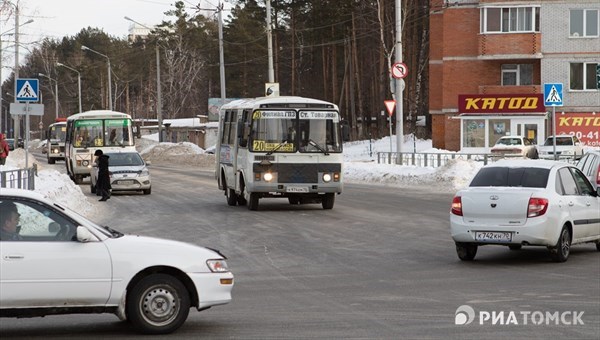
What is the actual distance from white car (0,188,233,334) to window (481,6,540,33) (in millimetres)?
60966

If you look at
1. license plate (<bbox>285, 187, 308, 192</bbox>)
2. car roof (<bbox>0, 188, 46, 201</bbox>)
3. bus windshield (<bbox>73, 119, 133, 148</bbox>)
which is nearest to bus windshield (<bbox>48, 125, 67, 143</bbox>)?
bus windshield (<bbox>73, 119, 133, 148</bbox>)

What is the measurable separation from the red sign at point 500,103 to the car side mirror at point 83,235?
59.0m

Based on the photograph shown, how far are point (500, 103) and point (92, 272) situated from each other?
59322 mm

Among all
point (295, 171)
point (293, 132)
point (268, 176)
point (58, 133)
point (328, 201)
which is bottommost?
point (328, 201)

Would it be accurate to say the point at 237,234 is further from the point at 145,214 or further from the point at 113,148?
the point at 113,148

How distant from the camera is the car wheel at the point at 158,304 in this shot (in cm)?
1045

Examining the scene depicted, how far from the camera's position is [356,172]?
164 ft

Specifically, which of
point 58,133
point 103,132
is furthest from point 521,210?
point 58,133

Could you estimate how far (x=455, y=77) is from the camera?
7250cm

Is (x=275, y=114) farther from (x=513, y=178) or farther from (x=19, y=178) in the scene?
(x=513, y=178)

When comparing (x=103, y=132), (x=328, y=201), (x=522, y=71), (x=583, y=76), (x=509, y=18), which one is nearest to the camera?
(x=328, y=201)

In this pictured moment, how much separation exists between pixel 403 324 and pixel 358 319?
53 cm

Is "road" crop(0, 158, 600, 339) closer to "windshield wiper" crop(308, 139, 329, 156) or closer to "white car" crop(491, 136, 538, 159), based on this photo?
"windshield wiper" crop(308, 139, 329, 156)

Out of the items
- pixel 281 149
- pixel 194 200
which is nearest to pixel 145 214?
pixel 281 149
